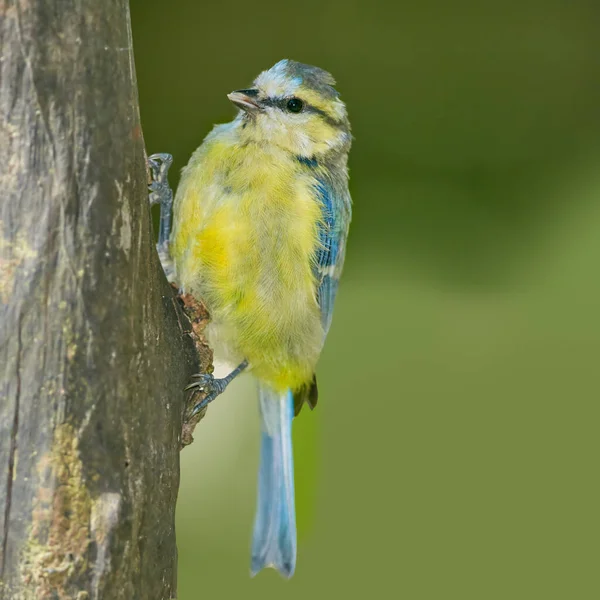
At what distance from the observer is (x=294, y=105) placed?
207 centimetres

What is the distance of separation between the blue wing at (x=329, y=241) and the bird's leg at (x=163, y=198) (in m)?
0.35

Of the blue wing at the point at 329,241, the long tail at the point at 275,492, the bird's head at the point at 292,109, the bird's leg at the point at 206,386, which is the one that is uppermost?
the bird's head at the point at 292,109

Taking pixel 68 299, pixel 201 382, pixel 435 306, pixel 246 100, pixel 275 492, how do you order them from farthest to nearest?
1. pixel 435 306
2. pixel 275 492
3. pixel 246 100
4. pixel 201 382
5. pixel 68 299

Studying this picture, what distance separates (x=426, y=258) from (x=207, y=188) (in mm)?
1222

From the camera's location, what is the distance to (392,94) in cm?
293

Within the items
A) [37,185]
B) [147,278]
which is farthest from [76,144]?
[147,278]

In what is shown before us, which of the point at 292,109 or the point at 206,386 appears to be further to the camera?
the point at 292,109

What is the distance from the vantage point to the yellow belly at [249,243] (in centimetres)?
189

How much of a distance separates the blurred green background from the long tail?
1.15 ft

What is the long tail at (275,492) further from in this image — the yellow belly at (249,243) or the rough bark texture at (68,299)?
the rough bark texture at (68,299)

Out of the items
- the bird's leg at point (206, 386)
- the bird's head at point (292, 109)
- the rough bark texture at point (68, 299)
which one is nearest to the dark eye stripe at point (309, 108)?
the bird's head at point (292, 109)

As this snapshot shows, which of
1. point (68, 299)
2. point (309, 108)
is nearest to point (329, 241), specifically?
point (309, 108)

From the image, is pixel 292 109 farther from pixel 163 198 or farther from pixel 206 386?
pixel 206 386

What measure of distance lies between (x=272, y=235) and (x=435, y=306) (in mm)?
1179
